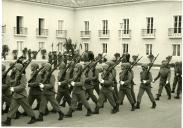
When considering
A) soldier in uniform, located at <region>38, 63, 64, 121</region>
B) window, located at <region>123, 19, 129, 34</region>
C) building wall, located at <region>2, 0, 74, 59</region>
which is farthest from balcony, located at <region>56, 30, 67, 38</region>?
soldier in uniform, located at <region>38, 63, 64, 121</region>

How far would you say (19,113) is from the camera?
36.2 feet

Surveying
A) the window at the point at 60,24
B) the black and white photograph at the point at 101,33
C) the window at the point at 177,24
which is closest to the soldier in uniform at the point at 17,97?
the black and white photograph at the point at 101,33

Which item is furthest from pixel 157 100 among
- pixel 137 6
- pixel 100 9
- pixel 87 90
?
pixel 100 9

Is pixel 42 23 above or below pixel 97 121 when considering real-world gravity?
above

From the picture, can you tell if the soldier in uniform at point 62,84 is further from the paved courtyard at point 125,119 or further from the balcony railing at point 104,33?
the balcony railing at point 104,33

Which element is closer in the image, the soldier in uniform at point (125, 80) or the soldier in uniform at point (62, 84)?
the soldier in uniform at point (62, 84)

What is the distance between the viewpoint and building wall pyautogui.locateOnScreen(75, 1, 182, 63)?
3428cm

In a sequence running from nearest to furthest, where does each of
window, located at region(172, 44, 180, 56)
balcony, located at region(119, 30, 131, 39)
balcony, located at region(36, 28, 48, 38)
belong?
window, located at region(172, 44, 180, 56)
balcony, located at region(119, 30, 131, 39)
balcony, located at region(36, 28, 48, 38)

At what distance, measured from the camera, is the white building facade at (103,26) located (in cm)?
3431

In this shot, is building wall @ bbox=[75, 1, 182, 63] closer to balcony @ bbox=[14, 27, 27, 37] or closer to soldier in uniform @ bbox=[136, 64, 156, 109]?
balcony @ bbox=[14, 27, 27, 37]

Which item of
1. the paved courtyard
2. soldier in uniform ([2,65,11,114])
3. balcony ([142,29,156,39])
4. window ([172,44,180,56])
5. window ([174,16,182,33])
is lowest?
the paved courtyard

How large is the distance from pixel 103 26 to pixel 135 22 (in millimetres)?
4213

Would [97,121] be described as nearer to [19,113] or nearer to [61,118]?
[61,118]

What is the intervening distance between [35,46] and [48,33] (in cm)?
254
